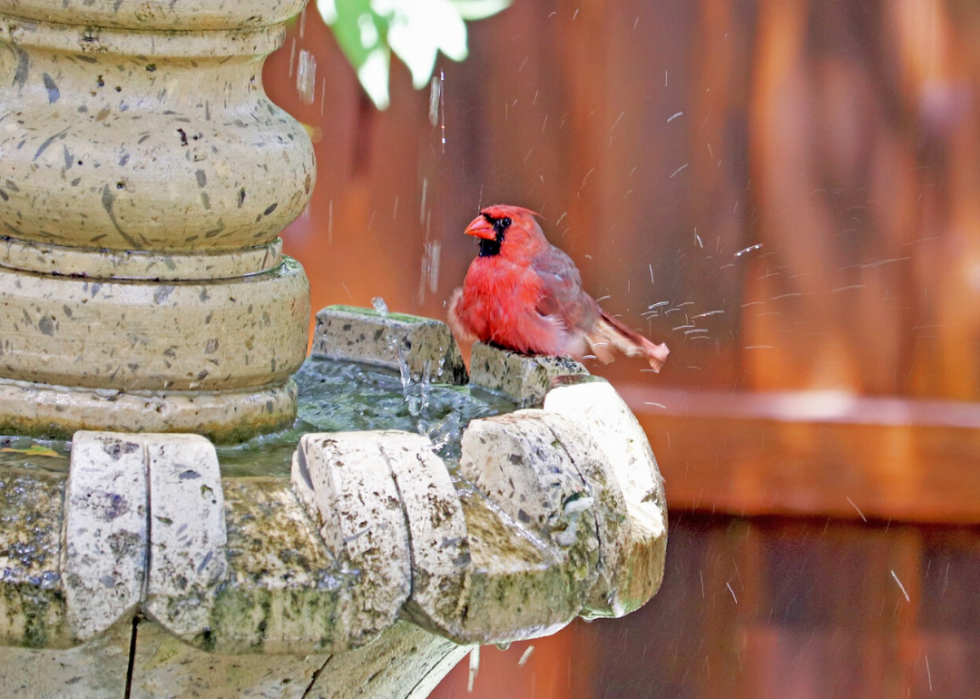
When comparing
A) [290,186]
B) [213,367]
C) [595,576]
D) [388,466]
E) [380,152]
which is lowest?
[595,576]

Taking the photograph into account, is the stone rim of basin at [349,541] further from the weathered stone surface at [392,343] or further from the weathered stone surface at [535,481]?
the weathered stone surface at [392,343]

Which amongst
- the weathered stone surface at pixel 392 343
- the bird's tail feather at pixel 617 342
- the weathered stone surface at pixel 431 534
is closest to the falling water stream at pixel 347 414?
the weathered stone surface at pixel 392 343

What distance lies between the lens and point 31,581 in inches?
46.7

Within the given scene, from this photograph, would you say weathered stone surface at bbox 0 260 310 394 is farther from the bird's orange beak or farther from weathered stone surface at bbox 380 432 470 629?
the bird's orange beak

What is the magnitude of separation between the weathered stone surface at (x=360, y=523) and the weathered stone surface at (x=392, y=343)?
2.37 feet

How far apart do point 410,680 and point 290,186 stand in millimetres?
602

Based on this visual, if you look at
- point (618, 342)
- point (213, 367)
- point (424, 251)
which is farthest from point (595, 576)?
point (424, 251)

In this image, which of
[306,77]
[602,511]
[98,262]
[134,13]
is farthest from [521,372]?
[306,77]

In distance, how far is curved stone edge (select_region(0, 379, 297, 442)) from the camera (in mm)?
1572

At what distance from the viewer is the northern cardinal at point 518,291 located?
257 cm

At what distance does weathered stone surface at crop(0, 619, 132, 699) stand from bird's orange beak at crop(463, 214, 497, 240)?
1506 mm

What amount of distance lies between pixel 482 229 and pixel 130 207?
4.17ft

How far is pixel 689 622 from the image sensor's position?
10.8 feet

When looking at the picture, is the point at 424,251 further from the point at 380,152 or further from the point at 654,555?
the point at 654,555
